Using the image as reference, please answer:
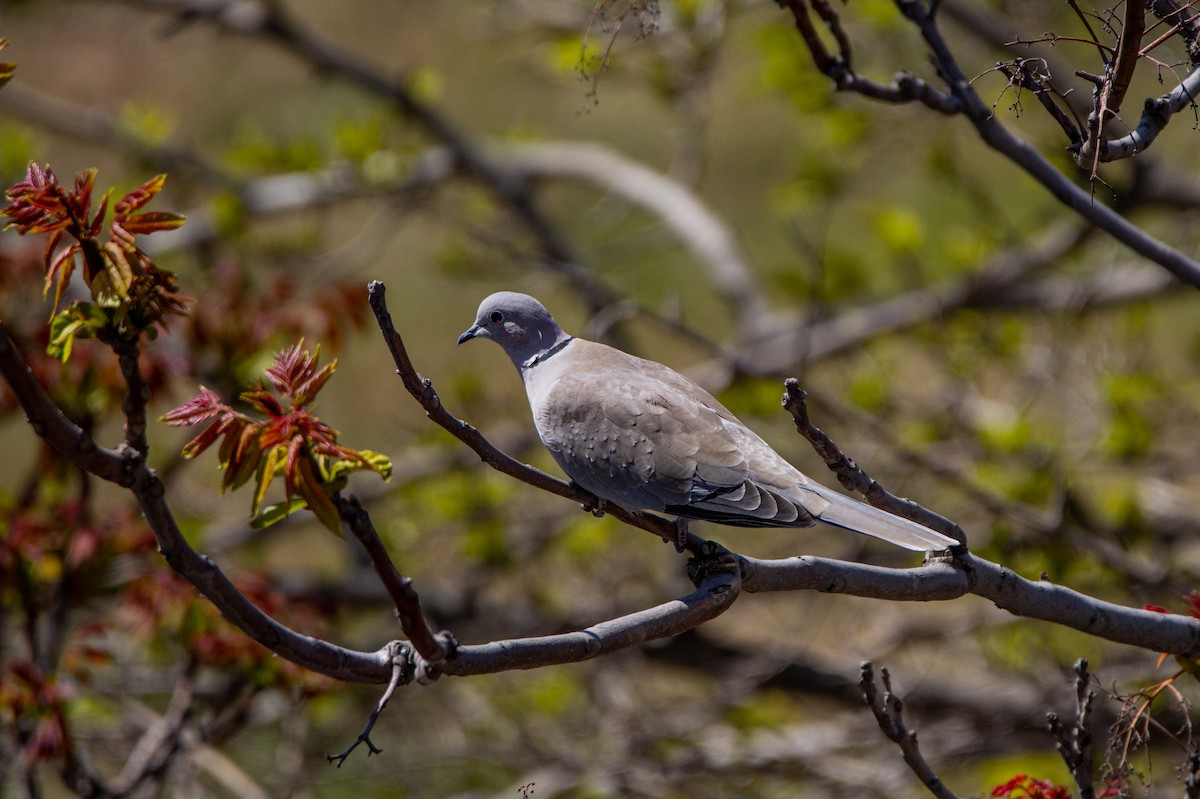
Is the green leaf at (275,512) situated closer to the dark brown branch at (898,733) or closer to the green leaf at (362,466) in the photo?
the green leaf at (362,466)

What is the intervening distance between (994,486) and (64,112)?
5.86 meters

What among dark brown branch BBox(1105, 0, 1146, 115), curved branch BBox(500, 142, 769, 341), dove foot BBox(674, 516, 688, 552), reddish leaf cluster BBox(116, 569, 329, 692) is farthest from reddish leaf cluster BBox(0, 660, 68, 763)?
curved branch BBox(500, 142, 769, 341)

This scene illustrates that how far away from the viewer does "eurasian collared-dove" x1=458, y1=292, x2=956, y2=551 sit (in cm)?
269

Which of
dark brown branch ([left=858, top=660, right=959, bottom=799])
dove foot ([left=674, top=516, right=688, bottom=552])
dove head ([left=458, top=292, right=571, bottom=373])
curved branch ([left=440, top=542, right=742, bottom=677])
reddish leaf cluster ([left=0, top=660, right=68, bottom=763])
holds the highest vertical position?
dove head ([left=458, top=292, right=571, bottom=373])

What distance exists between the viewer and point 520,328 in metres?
3.34

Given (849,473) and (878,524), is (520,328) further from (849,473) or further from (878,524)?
(849,473)

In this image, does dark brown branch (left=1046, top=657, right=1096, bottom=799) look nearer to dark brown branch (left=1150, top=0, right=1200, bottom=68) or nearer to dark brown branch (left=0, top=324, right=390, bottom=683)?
dark brown branch (left=1150, top=0, right=1200, bottom=68)

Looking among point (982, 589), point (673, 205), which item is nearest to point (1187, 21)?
point (982, 589)

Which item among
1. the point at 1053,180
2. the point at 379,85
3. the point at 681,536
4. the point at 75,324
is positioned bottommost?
the point at 681,536

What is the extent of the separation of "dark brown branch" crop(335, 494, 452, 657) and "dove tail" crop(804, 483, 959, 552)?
1079 mm

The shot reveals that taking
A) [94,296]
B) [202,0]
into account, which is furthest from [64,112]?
[94,296]

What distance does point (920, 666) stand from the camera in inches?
320

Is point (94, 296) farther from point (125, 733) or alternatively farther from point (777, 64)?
point (777, 64)

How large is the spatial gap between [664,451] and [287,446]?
1220 millimetres
